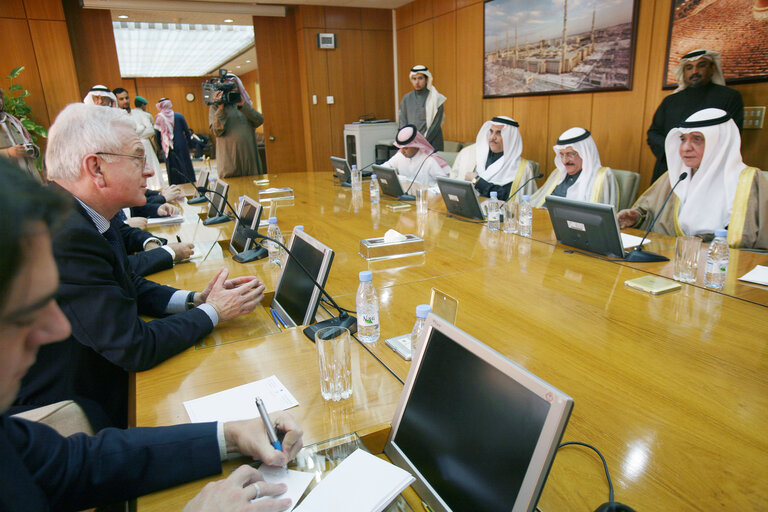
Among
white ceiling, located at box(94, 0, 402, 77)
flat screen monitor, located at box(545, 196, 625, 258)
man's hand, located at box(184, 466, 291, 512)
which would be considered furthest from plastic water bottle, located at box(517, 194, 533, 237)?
white ceiling, located at box(94, 0, 402, 77)

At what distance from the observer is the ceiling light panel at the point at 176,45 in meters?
8.16

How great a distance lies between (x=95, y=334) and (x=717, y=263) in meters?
1.97

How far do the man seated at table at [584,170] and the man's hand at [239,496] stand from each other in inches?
109

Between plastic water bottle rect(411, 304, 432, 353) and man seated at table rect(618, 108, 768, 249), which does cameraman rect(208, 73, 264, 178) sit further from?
plastic water bottle rect(411, 304, 432, 353)

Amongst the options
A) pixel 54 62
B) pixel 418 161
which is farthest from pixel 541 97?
pixel 54 62

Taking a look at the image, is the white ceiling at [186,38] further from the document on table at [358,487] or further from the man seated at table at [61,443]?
the document on table at [358,487]

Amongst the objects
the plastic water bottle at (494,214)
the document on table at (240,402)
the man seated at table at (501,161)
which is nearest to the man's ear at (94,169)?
the document on table at (240,402)

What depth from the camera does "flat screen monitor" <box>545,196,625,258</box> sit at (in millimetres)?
1971

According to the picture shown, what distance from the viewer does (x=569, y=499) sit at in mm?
817

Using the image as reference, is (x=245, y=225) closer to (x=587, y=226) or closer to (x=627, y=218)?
(x=587, y=226)

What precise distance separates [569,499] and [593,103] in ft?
14.7

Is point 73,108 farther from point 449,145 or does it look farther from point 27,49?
point 27,49

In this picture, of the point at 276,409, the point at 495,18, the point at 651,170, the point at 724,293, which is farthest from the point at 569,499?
the point at 495,18

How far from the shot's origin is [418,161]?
14.5 ft
